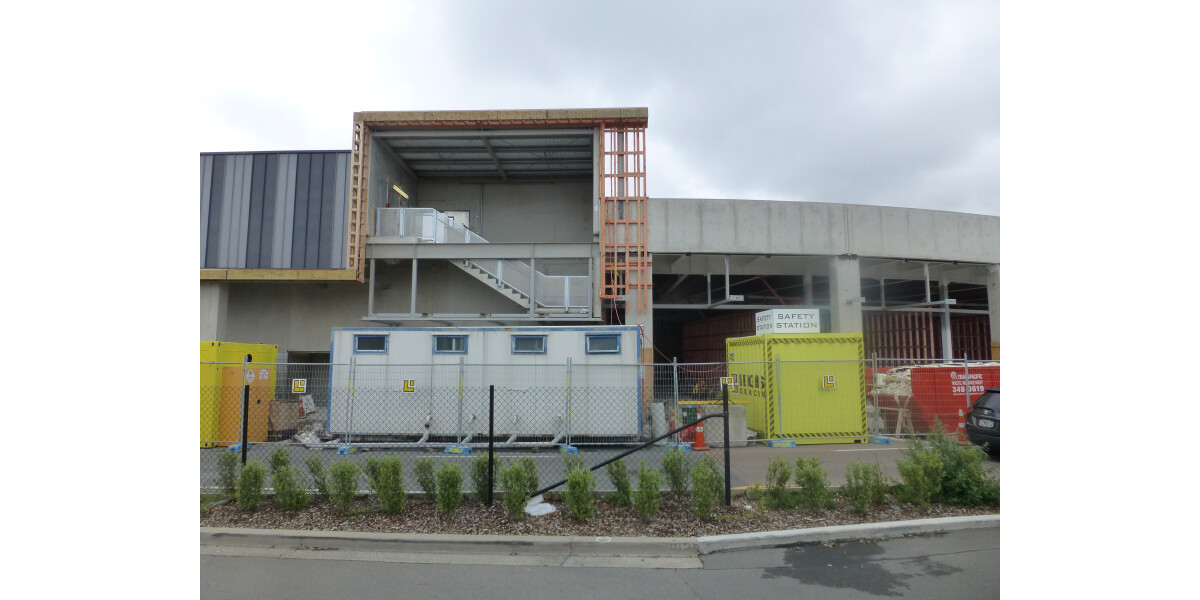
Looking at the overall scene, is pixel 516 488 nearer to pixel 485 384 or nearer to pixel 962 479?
pixel 962 479

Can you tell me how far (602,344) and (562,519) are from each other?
6.80 metres

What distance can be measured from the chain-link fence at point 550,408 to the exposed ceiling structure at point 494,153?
1010 centimetres

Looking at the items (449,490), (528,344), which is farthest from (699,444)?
(449,490)

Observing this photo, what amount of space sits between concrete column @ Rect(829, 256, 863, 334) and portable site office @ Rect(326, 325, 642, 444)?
10325 millimetres

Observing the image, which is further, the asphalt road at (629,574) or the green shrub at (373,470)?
the green shrub at (373,470)

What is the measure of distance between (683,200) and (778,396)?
8933mm

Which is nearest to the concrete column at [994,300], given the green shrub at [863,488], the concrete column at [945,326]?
the concrete column at [945,326]

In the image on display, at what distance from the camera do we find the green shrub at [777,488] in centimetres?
704

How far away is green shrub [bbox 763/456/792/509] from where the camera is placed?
7043 mm

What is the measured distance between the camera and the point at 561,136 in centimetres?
2123

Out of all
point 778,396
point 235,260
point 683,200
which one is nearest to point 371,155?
point 235,260

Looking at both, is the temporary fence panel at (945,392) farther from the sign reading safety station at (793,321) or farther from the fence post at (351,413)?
the fence post at (351,413)

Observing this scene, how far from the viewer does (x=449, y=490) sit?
688cm

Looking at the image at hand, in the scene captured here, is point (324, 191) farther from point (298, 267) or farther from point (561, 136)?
point (561, 136)
